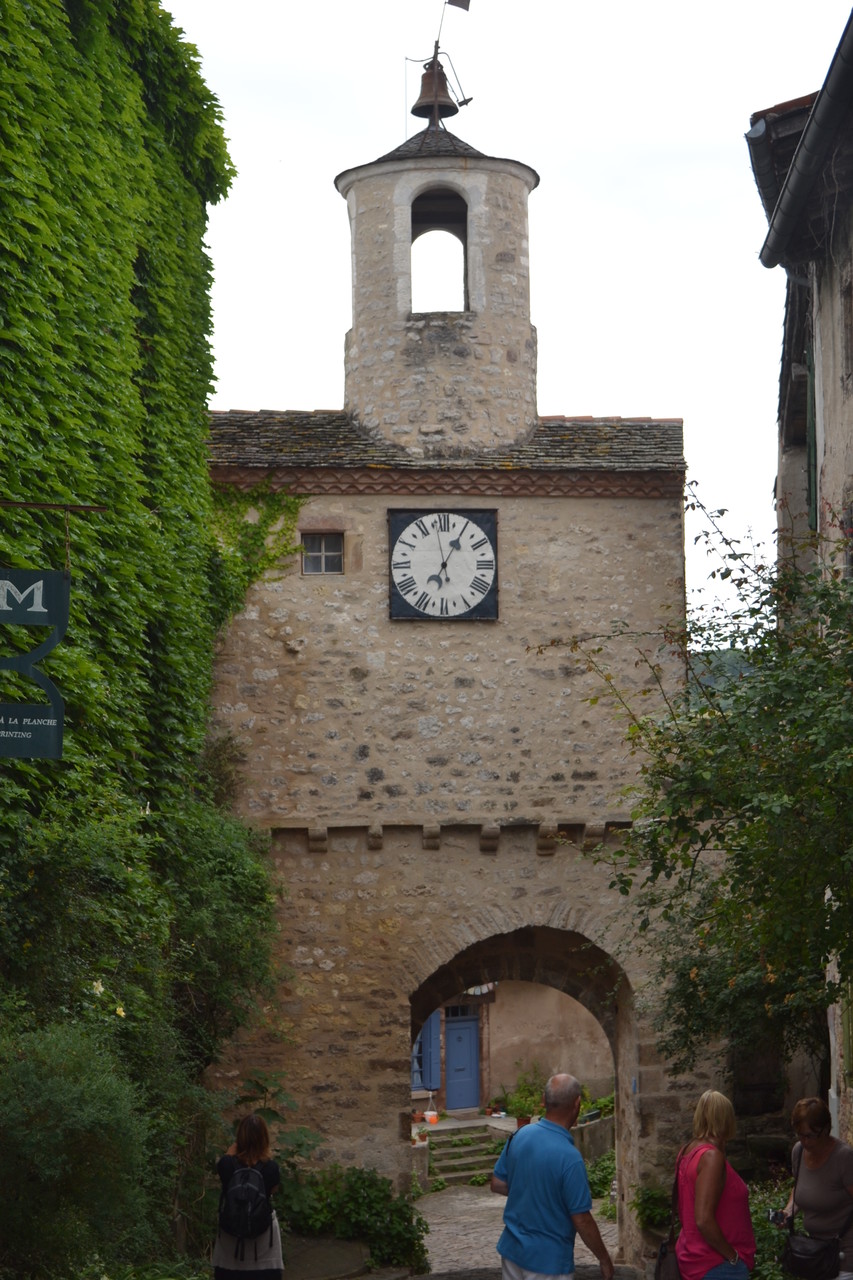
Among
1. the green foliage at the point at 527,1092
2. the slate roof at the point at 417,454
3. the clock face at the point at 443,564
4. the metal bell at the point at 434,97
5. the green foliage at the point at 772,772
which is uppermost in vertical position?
the metal bell at the point at 434,97

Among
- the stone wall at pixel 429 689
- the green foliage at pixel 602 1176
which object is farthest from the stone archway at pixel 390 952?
the green foliage at pixel 602 1176

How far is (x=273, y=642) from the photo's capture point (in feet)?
52.4

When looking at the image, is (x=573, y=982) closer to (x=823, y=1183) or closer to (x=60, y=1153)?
(x=823, y=1183)

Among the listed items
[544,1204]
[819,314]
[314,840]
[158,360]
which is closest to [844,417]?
[819,314]

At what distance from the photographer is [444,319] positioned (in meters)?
16.8

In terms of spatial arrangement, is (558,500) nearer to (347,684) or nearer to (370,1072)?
(347,684)

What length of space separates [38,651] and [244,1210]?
9.10ft

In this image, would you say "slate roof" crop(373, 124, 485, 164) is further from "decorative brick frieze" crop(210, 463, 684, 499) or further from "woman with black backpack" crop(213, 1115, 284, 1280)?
"woman with black backpack" crop(213, 1115, 284, 1280)

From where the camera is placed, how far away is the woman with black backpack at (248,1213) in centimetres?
784

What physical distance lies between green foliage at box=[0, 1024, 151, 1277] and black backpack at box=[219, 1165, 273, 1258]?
2.09ft

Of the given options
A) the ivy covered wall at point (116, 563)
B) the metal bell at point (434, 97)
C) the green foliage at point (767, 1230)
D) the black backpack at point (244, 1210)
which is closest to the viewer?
the black backpack at point (244, 1210)

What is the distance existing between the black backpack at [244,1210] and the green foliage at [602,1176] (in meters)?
13.6

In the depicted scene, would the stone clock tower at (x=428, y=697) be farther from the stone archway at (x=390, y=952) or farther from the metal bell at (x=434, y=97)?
the metal bell at (x=434, y=97)

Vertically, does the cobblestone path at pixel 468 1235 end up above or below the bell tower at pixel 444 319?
below
